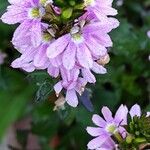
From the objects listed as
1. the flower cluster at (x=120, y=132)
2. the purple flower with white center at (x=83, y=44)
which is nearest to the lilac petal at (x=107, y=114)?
the flower cluster at (x=120, y=132)

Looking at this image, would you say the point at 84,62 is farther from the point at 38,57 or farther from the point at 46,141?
the point at 46,141

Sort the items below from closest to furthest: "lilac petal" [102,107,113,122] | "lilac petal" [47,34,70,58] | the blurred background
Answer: "lilac petal" [47,34,70,58], "lilac petal" [102,107,113,122], the blurred background

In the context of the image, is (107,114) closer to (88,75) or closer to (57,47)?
(88,75)

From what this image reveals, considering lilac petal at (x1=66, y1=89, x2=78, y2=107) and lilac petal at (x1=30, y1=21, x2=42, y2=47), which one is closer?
lilac petal at (x1=30, y1=21, x2=42, y2=47)

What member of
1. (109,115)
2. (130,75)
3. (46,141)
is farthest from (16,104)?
(109,115)

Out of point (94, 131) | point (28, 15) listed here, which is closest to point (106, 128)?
point (94, 131)

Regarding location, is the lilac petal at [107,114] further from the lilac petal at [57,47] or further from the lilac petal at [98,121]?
the lilac petal at [57,47]

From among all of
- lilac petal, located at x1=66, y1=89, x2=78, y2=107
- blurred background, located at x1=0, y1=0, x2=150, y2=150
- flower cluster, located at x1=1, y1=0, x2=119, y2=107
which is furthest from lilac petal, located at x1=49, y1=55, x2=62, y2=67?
blurred background, located at x1=0, y1=0, x2=150, y2=150

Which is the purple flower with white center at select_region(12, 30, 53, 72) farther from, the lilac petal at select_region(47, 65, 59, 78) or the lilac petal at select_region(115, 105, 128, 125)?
the lilac petal at select_region(115, 105, 128, 125)
